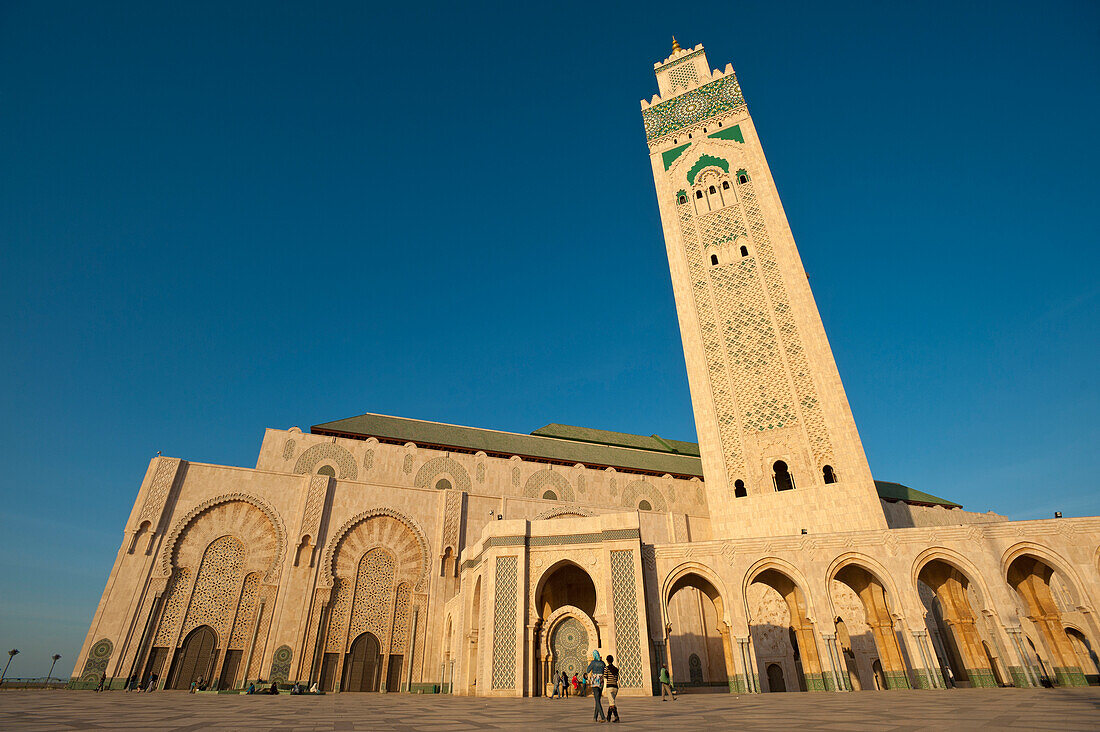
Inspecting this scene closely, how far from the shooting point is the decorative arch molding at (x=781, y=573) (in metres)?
12.8

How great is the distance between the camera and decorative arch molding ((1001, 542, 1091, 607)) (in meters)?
11.5

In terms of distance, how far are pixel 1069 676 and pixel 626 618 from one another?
31.6ft

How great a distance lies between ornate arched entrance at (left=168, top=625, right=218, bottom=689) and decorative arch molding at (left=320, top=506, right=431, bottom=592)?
3.34 metres

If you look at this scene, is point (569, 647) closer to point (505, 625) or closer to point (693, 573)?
point (505, 625)

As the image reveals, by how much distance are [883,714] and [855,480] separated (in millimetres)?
10322

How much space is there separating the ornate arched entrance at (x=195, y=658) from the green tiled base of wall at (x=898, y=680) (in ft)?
60.9

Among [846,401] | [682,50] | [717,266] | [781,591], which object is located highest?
[682,50]

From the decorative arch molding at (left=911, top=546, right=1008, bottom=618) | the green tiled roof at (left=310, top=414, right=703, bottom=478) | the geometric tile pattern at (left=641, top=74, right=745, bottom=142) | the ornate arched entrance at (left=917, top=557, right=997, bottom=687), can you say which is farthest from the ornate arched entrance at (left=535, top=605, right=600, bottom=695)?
the geometric tile pattern at (left=641, top=74, right=745, bottom=142)

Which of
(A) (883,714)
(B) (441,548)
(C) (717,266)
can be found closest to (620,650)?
(A) (883,714)

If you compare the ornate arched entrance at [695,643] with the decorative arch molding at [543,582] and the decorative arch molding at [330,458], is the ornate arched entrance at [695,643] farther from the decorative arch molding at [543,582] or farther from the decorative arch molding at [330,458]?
the decorative arch molding at [330,458]

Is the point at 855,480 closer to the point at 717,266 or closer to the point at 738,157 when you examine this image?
the point at 717,266

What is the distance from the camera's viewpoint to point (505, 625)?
1269 centimetres

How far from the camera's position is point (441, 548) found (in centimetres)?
1859

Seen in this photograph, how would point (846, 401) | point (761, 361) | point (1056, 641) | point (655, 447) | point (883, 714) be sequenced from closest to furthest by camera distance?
point (883, 714) < point (1056, 641) < point (846, 401) < point (761, 361) < point (655, 447)
